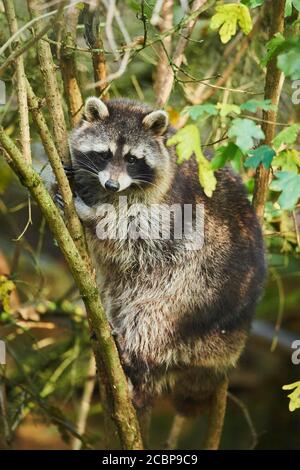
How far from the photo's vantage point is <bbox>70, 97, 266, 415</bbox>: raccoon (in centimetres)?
544

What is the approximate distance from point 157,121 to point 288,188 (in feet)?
7.08

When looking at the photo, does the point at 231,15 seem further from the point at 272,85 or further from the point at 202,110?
the point at 272,85

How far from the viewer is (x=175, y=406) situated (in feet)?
20.9

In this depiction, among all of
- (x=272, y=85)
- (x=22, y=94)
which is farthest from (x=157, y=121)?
(x=22, y=94)

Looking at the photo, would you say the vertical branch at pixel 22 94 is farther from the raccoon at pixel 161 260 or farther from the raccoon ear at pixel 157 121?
the raccoon ear at pixel 157 121

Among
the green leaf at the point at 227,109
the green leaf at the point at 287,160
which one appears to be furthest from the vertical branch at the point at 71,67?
the green leaf at the point at 227,109

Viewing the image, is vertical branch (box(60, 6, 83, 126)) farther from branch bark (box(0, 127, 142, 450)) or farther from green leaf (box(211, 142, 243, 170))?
green leaf (box(211, 142, 243, 170))

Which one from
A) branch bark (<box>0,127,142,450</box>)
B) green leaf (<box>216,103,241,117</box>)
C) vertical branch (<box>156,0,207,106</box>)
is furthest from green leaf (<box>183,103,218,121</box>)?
vertical branch (<box>156,0,207,106</box>)

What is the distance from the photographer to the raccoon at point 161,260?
5.44m

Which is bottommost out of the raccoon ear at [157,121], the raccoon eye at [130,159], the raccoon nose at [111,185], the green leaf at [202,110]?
the raccoon nose at [111,185]

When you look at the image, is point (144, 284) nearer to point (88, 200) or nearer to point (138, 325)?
point (138, 325)

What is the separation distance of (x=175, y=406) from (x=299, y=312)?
478cm

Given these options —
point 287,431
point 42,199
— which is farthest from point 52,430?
point 42,199

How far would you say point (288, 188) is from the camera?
11.3 feet
